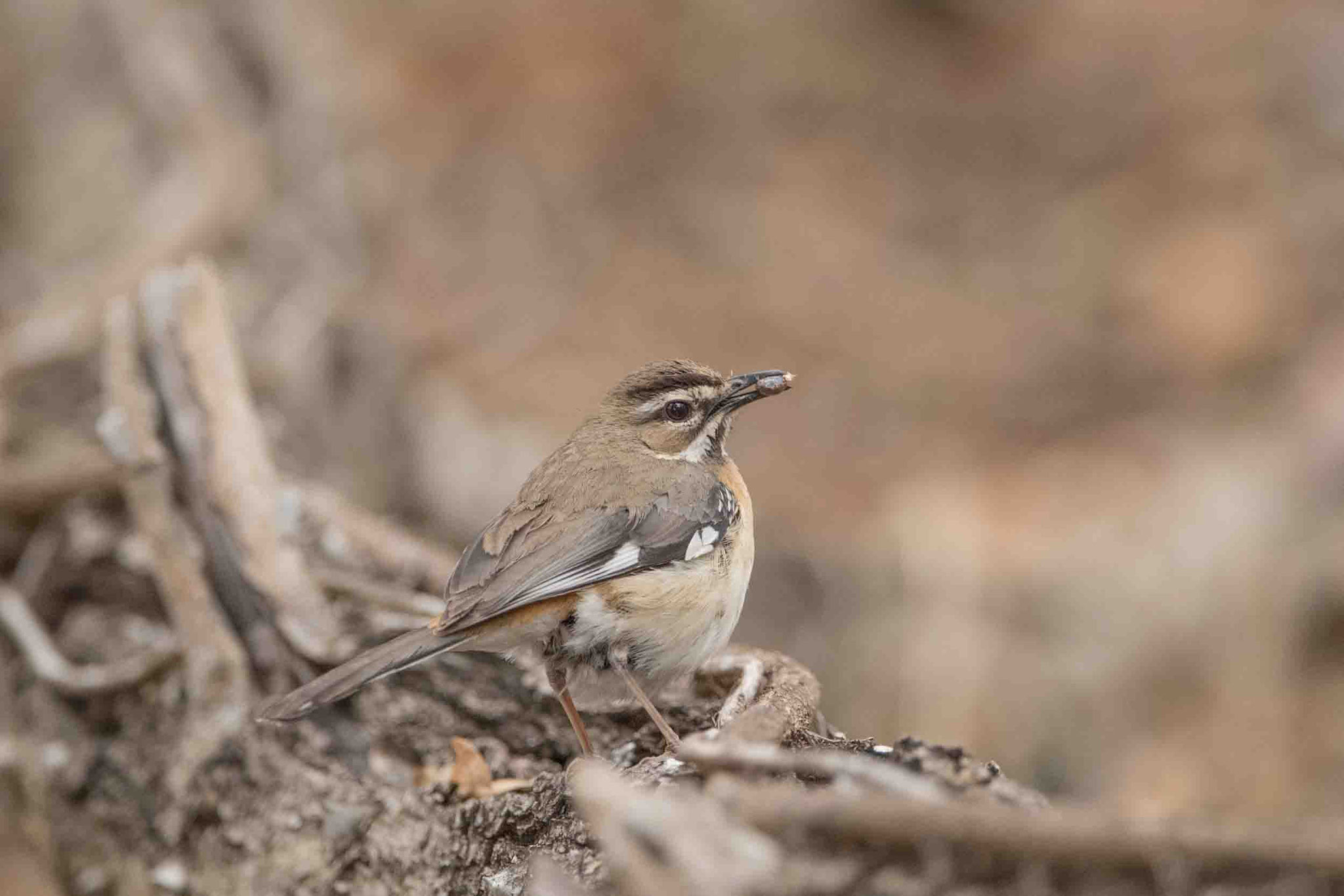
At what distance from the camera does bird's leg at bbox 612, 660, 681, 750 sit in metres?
4.16

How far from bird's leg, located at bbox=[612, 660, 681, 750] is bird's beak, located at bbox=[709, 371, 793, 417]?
1.16 m

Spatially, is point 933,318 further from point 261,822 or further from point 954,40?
point 261,822

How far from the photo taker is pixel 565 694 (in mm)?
4387

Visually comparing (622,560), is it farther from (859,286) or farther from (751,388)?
(859,286)

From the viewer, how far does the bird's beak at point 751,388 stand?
4996mm

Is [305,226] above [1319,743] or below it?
above

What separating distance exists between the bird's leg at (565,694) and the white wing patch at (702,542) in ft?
1.70

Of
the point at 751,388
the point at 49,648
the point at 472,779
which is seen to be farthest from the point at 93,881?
the point at 751,388

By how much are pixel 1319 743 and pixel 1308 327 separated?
3.43 meters

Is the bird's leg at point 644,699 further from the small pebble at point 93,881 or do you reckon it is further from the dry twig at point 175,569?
the small pebble at point 93,881

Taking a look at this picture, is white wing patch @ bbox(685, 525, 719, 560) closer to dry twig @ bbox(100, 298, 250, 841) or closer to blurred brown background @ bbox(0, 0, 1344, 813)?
dry twig @ bbox(100, 298, 250, 841)

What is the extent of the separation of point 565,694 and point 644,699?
302 millimetres

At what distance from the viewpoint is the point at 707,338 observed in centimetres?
1238

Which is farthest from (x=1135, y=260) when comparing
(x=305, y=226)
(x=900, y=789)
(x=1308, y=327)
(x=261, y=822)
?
(x=900, y=789)
